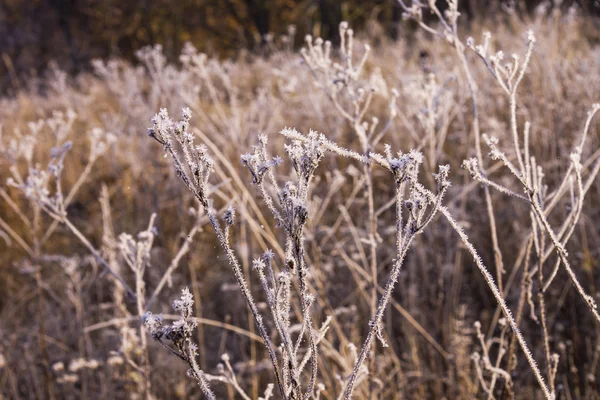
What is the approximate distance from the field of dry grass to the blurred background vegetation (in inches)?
339

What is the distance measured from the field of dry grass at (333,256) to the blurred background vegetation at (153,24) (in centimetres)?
862

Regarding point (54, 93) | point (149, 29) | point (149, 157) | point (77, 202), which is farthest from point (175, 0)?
point (149, 157)

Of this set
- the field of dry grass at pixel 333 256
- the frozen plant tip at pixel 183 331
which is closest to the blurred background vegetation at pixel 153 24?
the field of dry grass at pixel 333 256

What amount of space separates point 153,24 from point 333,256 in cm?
1343

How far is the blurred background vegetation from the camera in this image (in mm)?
13234

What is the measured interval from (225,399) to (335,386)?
682 millimetres

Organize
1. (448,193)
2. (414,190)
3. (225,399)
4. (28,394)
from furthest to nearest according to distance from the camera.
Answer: (448,193) < (28,394) < (225,399) < (414,190)

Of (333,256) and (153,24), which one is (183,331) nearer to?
(333,256)

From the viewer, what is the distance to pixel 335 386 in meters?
2.01

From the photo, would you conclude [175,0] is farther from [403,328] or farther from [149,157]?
[403,328]

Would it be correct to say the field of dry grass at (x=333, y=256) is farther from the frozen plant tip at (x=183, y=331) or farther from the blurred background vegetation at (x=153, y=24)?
the blurred background vegetation at (x=153, y=24)

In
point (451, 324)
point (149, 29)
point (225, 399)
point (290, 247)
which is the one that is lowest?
point (225, 399)

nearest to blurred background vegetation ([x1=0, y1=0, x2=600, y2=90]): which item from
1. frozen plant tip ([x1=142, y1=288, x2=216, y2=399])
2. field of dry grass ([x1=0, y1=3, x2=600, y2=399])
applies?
field of dry grass ([x1=0, y1=3, x2=600, y2=399])

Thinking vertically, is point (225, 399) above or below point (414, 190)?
below
